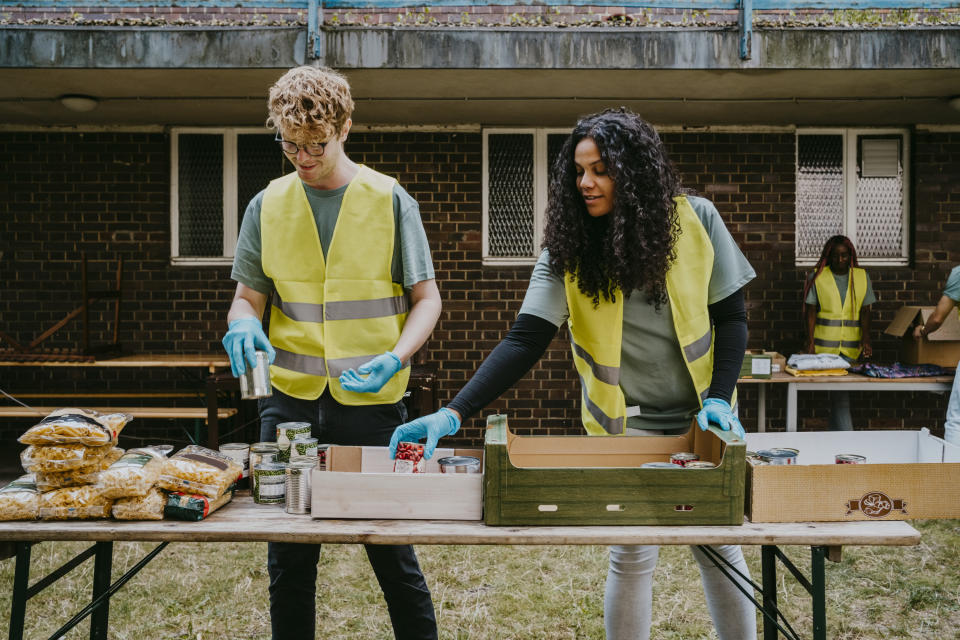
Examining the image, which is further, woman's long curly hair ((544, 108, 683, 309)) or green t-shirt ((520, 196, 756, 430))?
green t-shirt ((520, 196, 756, 430))

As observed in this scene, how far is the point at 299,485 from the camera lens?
75.5 inches

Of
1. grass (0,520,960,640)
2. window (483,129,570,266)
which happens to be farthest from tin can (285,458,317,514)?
window (483,129,570,266)

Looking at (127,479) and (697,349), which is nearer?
(127,479)

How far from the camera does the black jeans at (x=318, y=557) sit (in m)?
2.23

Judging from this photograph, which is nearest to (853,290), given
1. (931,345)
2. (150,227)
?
(931,345)

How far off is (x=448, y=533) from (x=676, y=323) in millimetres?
901

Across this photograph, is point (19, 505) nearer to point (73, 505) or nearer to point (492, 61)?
point (73, 505)

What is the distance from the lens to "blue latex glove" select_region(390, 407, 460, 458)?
1.98 m

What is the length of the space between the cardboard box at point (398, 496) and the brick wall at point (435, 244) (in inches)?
210

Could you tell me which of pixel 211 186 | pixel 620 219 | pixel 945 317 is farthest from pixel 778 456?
pixel 211 186

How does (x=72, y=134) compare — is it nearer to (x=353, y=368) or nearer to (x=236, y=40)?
(x=236, y=40)

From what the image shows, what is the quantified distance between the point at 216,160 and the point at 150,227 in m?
0.92

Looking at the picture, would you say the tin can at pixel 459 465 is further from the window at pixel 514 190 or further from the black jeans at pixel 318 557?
the window at pixel 514 190

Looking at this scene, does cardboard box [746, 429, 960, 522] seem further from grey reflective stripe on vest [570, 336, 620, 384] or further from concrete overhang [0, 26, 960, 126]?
concrete overhang [0, 26, 960, 126]
